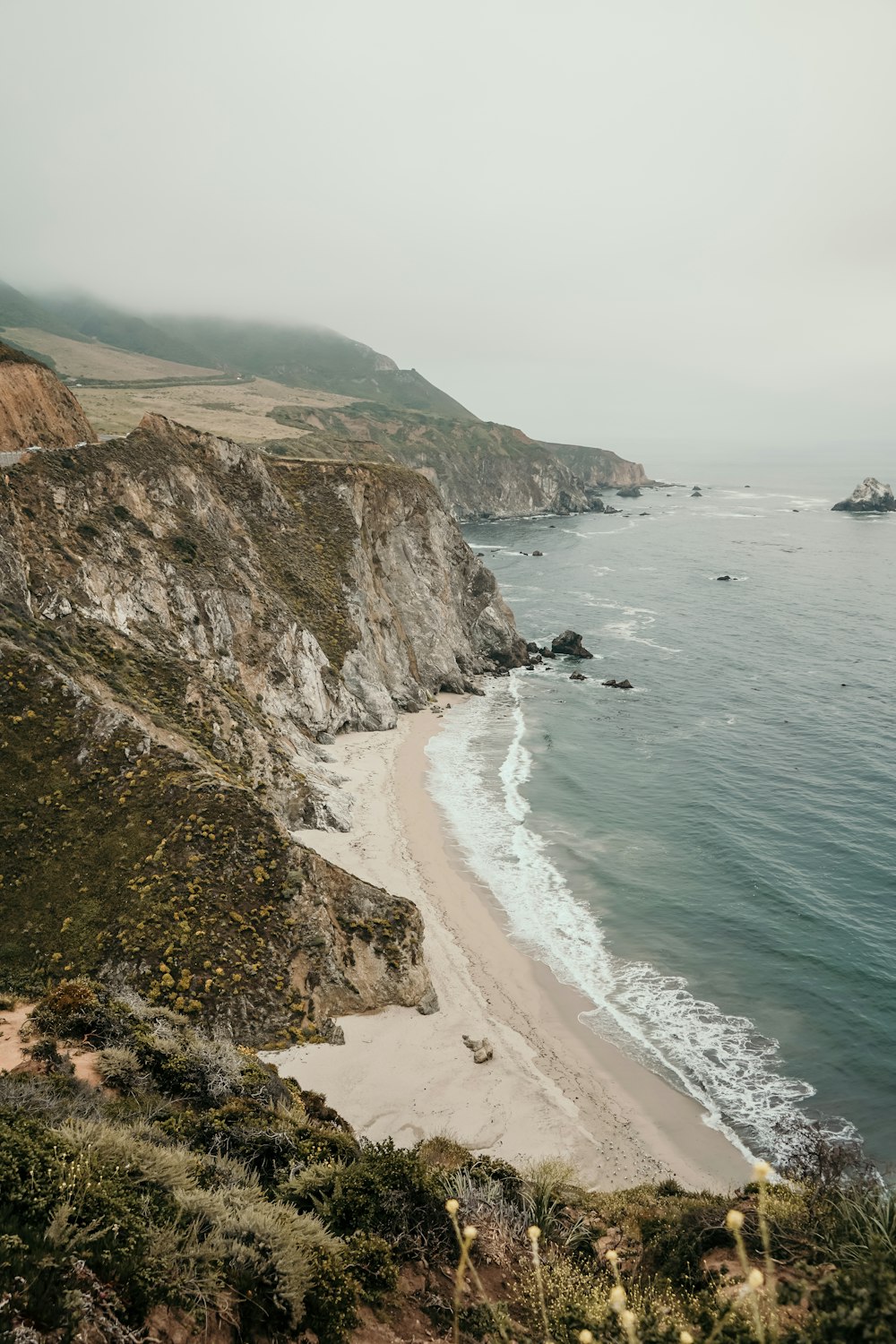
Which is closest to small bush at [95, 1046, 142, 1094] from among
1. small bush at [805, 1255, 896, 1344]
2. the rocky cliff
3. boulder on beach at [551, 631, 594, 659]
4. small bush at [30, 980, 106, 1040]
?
small bush at [30, 980, 106, 1040]

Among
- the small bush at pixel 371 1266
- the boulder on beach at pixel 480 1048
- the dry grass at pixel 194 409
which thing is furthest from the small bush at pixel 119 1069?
the dry grass at pixel 194 409

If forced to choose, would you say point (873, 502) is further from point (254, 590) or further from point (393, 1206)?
point (393, 1206)

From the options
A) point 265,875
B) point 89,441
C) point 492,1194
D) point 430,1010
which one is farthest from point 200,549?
point 492,1194

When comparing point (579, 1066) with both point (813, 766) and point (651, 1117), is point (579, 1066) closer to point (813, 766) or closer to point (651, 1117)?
point (651, 1117)

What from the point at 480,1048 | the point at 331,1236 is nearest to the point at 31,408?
the point at 480,1048

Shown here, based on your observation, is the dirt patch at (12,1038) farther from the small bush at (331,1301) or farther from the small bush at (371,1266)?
the small bush at (331,1301)

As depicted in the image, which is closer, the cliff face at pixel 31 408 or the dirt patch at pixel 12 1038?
the dirt patch at pixel 12 1038

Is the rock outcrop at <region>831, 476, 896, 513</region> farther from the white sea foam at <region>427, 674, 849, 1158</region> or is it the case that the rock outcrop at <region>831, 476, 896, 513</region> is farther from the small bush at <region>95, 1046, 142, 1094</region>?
the small bush at <region>95, 1046, 142, 1094</region>

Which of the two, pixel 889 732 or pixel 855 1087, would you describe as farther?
pixel 889 732
